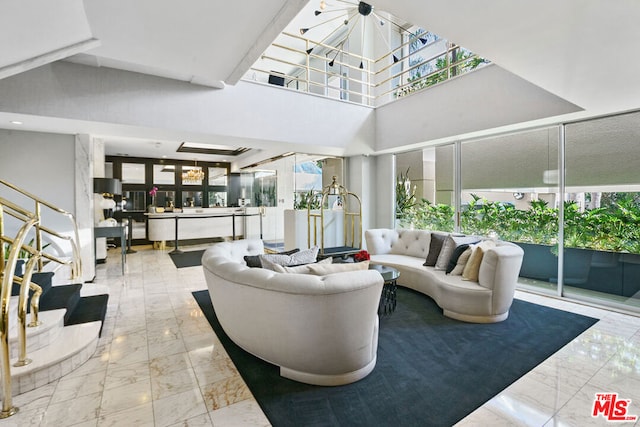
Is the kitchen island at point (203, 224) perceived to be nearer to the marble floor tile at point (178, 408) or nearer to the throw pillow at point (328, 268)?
the throw pillow at point (328, 268)

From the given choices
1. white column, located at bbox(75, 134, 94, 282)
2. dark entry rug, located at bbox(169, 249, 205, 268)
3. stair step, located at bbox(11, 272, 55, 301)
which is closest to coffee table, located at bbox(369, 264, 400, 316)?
stair step, located at bbox(11, 272, 55, 301)

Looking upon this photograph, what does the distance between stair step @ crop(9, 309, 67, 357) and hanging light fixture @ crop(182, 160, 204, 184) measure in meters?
7.61

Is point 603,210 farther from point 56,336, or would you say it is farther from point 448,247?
point 56,336

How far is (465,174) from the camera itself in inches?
212

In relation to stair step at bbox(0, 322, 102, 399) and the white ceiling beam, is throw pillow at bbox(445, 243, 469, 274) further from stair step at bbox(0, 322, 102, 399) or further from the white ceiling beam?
the white ceiling beam

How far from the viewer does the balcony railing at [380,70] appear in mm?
5156

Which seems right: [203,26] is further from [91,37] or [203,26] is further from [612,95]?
[612,95]

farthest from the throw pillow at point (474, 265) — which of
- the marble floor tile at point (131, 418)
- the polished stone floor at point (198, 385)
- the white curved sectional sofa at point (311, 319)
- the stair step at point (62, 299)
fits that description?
the stair step at point (62, 299)

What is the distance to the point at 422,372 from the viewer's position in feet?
7.84

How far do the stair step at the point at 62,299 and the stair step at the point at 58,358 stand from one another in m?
0.28

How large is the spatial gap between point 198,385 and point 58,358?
1.14 meters

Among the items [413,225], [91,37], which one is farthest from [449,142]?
[91,37]

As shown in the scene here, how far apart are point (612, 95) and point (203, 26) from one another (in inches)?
160

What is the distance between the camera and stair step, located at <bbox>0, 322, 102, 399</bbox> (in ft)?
7.11
